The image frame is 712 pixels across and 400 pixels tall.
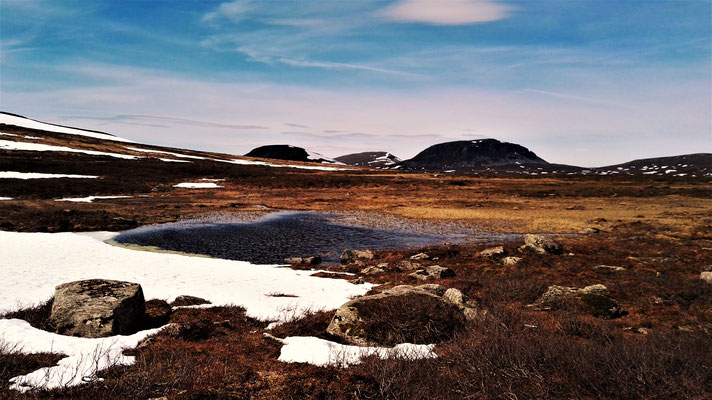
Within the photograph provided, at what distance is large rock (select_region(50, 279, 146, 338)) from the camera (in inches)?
380

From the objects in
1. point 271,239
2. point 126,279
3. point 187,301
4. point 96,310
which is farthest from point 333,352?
point 271,239

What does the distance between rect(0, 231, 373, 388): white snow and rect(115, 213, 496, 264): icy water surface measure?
325 cm

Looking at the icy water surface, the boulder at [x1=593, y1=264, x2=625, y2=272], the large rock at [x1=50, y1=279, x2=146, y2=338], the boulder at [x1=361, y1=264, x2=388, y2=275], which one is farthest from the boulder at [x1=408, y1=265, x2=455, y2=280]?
the large rock at [x1=50, y1=279, x2=146, y2=338]

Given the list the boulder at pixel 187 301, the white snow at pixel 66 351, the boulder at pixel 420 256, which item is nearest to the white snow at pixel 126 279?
the white snow at pixel 66 351

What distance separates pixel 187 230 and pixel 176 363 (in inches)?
1136

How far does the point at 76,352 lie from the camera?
846cm

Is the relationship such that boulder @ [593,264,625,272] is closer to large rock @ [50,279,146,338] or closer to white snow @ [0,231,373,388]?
white snow @ [0,231,373,388]

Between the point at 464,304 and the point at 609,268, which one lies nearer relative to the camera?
the point at 464,304

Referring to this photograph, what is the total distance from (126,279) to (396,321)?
13497 millimetres

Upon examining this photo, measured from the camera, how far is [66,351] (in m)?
8.53

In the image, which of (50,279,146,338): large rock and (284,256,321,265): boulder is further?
(284,256,321,265): boulder

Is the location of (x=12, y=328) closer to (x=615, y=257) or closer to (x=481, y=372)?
(x=481, y=372)

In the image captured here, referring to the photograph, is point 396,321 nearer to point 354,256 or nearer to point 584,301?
point 584,301

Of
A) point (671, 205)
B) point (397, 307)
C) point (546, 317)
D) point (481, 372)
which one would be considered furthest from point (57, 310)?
point (671, 205)
